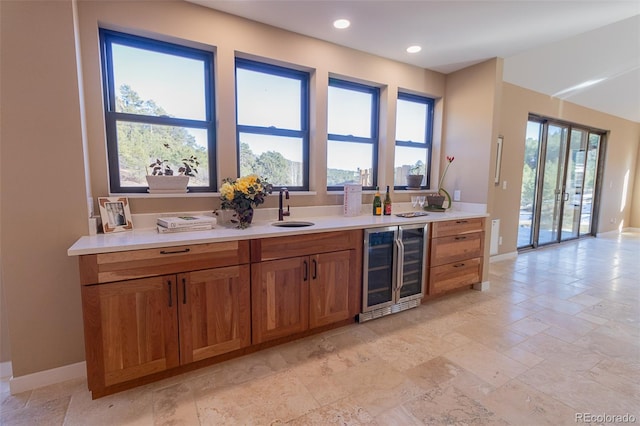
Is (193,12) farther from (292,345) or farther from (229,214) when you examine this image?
(292,345)

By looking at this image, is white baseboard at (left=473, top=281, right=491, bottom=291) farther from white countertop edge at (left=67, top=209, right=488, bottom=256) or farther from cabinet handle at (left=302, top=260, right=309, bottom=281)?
cabinet handle at (left=302, top=260, right=309, bottom=281)

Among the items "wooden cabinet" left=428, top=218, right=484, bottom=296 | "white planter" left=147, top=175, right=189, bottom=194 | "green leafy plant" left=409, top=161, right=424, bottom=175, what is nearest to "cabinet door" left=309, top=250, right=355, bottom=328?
"wooden cabinet" left=428, top=218, right=484, bottom=296

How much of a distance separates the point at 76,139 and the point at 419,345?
2.81 meters

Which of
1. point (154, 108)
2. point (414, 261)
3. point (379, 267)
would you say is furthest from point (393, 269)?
point (154, 108)

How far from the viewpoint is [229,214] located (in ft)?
8.07

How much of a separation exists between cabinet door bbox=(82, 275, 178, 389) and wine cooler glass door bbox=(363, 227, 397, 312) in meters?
1.55

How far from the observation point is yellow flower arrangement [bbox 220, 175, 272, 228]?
2.25 metres

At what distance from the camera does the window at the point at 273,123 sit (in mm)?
2725

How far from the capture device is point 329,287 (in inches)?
95.9

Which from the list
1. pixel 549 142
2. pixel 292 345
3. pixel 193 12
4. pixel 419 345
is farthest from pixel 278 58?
pixel 549 142

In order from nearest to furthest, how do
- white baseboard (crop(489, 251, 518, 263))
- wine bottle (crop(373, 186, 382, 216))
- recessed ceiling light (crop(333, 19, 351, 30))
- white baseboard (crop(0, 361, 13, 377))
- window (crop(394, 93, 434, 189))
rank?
white baseboard (crop(0, 361, 13, 377)), recessed ceiling light (crop(333, 19, 351, 30)), wine bottle (crop(373, 186, 382, 216)), window (crop(394, 93, 434, 189)), white baseboard (crop(489, 251, 518, 263))

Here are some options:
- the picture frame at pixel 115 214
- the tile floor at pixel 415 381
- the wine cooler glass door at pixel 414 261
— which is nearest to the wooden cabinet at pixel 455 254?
the wine cooler glass door at pixel 414 261

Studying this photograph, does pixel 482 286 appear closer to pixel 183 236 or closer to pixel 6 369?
pixel 183 236

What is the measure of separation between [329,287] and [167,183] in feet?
5.00
